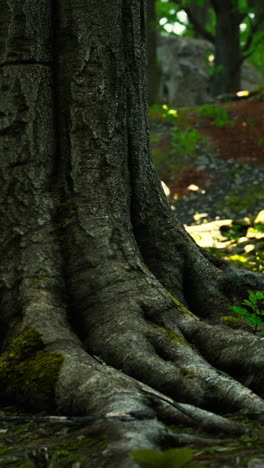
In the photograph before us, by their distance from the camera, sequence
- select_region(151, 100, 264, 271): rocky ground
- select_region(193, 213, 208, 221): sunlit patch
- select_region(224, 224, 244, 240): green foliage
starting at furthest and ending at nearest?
select_region(193, 213, 208, 221): sunlit patch < select_region(151, 100, 264, 271): rocky ground < select_region(224, 224, 244, 240): green foliage

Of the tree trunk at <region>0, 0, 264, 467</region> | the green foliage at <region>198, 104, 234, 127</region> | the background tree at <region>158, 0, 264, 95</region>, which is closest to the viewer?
the tree trunk at <region>0, 0, 264, 467</region>

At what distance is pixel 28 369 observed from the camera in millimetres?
2941

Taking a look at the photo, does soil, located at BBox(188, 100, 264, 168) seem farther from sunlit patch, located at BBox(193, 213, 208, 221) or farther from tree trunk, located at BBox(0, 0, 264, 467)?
tree trunk, located at BBox(0, 0, 264, 467)

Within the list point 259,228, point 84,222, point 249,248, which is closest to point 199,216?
point 259,228

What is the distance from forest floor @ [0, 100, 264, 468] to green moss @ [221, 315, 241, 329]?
1306mm

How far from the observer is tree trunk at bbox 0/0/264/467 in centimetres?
298

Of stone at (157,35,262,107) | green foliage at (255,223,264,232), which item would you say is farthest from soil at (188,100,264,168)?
stone at (157,35,262,107)

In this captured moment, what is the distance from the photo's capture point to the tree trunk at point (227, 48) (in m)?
19.4

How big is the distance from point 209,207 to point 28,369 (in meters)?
→ 8.07

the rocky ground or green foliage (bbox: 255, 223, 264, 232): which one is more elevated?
the rocky ground

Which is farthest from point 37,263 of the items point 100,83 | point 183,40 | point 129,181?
point 183,40

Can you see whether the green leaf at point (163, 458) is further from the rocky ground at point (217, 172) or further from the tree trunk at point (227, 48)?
the tree trunk at point (227, 48)

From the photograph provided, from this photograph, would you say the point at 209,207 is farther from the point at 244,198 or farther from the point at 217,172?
the point at 217,172

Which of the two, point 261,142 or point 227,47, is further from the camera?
point 227,47
